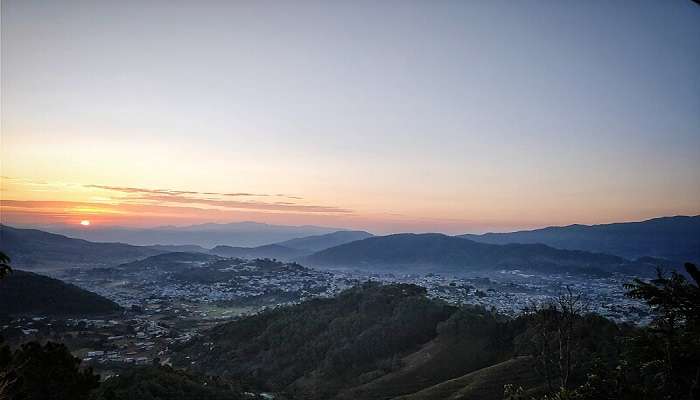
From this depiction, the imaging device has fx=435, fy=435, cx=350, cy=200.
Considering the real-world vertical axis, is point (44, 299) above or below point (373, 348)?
below

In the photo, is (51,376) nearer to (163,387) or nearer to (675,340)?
(163,387)

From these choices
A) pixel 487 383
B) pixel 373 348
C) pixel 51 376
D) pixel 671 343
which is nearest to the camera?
pixel 671 343

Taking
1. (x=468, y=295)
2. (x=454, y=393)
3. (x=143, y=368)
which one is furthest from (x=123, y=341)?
(x=468, y=295)

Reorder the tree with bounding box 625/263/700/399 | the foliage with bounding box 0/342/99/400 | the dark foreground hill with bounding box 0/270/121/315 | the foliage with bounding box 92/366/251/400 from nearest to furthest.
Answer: the tree with bounding box 625/263/700/399 → the foliage with bounding box 0/342/99/400 → the foliage with bounding box 92/366/251/400 → the dark foreground hill with bounding box 0/270/121/315

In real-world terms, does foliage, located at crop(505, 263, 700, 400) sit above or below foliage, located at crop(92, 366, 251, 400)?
above

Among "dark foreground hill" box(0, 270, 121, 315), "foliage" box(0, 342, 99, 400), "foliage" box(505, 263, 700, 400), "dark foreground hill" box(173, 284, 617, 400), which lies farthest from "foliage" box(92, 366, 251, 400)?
"dark foreground hill" box(0, 270, 121, 315)

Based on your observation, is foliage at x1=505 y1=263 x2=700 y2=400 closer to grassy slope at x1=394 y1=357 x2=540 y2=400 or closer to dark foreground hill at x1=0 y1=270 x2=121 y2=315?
grassy slope at x1=394 y1=357 x2=540 y2=400

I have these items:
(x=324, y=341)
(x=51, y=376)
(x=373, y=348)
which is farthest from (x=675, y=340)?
(x=324, y=341)
